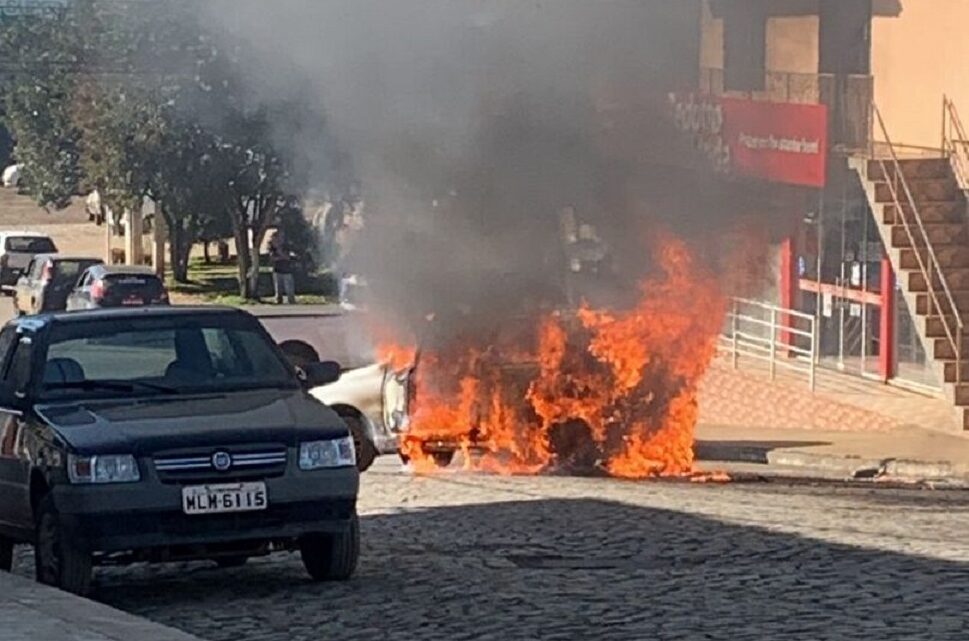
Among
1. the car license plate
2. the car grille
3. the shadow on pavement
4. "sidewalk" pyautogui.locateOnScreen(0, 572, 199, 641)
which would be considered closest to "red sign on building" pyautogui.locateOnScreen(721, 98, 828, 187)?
the shadow on pavement

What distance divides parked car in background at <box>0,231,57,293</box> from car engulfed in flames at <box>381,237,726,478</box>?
40.3 metres

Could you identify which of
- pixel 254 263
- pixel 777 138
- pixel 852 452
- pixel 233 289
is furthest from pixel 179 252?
pixel 852 452

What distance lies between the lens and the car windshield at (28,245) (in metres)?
60.3

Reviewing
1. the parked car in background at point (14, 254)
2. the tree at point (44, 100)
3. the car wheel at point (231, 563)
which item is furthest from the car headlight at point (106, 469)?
the parked car in background at point (14, 254)

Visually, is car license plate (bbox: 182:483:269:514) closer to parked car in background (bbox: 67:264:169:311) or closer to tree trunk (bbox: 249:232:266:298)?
parked car in background (bbox: 67:264:169:311)

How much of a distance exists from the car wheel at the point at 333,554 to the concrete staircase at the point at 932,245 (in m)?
13.9

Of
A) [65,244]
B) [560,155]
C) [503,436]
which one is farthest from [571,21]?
[65,244]

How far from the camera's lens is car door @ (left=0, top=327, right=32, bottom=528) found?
1260 centimetres

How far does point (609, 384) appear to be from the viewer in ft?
67.7

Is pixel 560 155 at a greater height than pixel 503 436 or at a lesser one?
greater

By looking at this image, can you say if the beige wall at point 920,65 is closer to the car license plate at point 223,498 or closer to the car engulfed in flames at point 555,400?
the car engulfed in flames at point 555,400

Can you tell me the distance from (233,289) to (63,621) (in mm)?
48078

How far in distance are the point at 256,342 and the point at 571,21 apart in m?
8.22

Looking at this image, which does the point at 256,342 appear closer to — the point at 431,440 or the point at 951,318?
the point at 431,440
